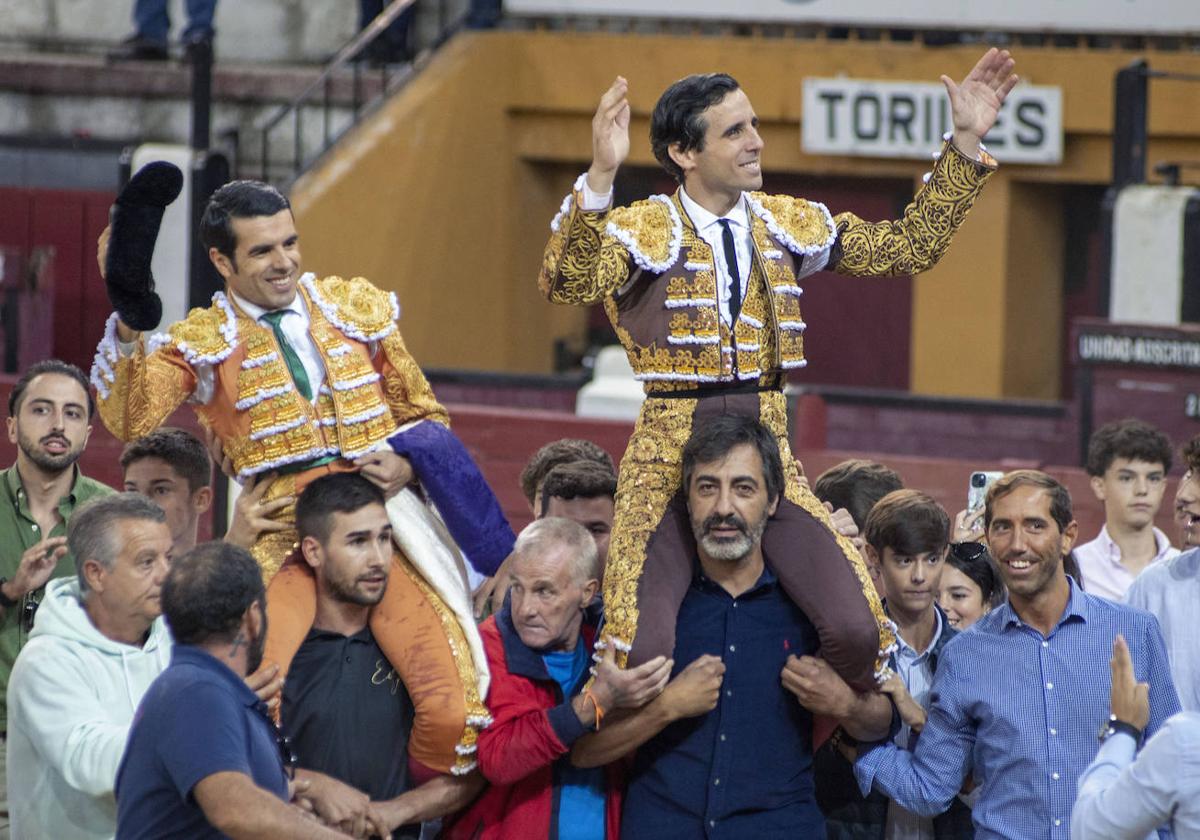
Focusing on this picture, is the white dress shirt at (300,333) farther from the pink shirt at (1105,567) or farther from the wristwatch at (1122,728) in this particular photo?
the pink shirt at (1105,567)

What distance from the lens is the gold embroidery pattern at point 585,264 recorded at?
4.59 m

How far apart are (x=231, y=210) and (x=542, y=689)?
1.20m

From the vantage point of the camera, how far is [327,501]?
4.68 metres

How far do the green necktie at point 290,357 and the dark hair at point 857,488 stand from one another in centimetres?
132

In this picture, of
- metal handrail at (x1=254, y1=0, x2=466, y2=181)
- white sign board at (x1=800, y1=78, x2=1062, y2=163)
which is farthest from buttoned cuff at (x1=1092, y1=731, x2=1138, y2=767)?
metal handrail at (x1=254, y1=0, x2=466, y2=181)

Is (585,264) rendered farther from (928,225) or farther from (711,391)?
(928,225)

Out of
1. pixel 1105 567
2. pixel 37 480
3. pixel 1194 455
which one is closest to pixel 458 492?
pixel 37 480

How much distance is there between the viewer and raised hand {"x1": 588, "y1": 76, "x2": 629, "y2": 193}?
4.53 metres

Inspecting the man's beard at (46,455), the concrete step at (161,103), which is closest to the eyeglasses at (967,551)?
the man's beard at (46,455)

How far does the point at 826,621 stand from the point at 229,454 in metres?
1.34

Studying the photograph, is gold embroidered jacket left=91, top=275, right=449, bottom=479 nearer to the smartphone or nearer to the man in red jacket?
the man in red jacket

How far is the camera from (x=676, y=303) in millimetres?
4762

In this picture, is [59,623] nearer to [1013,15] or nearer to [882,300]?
[1013,15]

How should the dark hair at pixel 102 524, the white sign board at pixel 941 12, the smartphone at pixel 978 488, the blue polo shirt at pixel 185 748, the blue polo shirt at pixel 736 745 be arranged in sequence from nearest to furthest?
1. the blue polo shirt at pixel 185 748
2. the dark hair at pixel 102 524
3. the blue polo shirt at pixel 736 745
4. the smartphone at pixel 978 488
5. the white sign board at pixel 941 12
